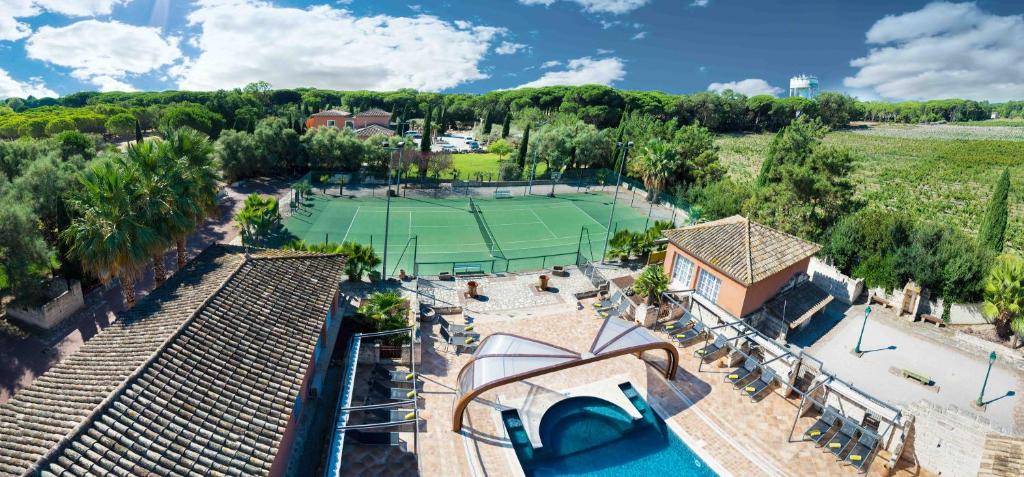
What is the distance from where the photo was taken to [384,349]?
18734 millimetres

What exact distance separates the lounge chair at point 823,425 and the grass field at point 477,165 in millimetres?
40023

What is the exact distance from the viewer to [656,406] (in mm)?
17844

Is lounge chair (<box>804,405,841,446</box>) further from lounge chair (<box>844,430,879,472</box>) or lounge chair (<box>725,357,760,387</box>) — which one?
lounge chair (<box>725,357,760,387</box>)

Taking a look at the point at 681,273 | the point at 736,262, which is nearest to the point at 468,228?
the point at 681,273

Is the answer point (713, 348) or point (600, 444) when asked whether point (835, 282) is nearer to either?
point (713, 348)

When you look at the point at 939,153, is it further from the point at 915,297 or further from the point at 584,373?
the point at 584,373

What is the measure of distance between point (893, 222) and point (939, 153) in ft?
239

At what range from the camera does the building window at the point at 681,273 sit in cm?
2420

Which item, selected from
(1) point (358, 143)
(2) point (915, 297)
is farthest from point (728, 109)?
(2) point (915, 297)

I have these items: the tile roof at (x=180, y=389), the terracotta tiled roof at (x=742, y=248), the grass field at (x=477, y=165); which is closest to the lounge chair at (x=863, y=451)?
the terracotta tiled roof at (x=742, y=248)

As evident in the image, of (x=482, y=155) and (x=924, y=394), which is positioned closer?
(x=924, y=394)

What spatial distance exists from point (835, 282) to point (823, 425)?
1178cm

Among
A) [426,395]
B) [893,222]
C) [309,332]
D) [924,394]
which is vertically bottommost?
[426,395]

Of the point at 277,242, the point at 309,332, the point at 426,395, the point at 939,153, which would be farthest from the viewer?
the point at 939,153
